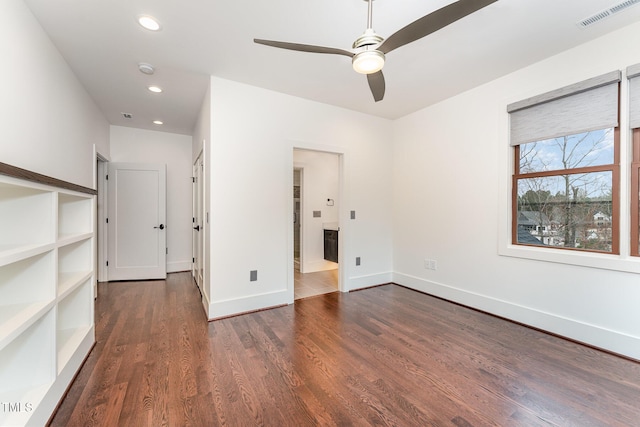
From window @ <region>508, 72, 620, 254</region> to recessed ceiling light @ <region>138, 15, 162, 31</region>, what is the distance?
3.44 meters

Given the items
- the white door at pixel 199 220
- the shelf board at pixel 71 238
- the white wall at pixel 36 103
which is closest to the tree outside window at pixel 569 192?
the white door at pixel 199 220

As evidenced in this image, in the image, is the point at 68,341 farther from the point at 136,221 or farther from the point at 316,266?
the point at 316,266

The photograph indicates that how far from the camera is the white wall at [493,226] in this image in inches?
89.3

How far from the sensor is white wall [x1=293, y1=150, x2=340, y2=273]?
16.7ft

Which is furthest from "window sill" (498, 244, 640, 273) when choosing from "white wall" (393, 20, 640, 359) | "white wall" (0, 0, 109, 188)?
"white wall" (0, 0, 109, 188)

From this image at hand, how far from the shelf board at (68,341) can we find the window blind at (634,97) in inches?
177

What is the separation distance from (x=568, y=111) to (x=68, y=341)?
15.2 feet

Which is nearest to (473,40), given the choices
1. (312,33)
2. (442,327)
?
(312,33)

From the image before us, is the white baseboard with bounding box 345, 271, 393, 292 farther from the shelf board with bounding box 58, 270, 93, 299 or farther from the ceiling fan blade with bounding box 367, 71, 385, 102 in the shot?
the shelf board with bounding box 58, 270, 93, 299

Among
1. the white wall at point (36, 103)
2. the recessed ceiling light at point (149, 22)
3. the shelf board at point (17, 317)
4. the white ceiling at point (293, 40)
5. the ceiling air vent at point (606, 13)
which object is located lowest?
the shelf board at point (17, 317)

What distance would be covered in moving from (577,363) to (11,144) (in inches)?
172

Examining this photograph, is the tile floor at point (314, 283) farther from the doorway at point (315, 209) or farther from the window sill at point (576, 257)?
the window sill at point (576, 257)

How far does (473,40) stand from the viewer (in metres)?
2.32

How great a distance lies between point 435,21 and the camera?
157 cm
